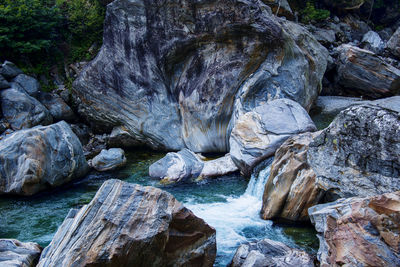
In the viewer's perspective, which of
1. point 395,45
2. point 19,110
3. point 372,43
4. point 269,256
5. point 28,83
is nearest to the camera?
point 269,256

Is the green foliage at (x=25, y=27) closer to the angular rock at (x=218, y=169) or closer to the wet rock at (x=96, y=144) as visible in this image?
the wet rock at (x=96, y=144)

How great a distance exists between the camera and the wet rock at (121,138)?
15148mm

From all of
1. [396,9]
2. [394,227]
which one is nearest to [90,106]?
[394,227]

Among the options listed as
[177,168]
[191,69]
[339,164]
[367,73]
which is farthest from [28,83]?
[367,73]

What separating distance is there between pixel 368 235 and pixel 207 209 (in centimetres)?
527

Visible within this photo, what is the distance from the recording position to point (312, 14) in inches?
951

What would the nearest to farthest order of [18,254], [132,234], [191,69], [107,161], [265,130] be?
[132,234] → [18,254] → [265,130] → [107,161] → [191,69]

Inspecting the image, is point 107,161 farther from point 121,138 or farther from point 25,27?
point 25,27

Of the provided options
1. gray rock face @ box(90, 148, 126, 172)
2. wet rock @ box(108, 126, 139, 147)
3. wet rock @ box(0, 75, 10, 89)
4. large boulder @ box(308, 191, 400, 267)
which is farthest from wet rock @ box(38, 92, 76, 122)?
large boulder @ box(308, 191, 400, 267)

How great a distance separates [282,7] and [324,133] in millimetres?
16781

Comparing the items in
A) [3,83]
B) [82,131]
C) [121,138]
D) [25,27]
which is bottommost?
[121,138]

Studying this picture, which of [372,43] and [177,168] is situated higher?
[372,43]

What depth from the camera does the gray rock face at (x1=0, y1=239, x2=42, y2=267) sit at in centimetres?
522

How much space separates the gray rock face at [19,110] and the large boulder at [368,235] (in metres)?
14.0
